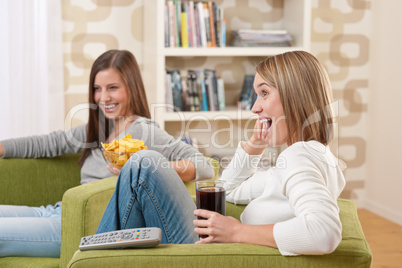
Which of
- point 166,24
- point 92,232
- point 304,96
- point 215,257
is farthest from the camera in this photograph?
point 166,24

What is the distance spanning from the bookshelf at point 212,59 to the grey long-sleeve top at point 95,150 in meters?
0.86

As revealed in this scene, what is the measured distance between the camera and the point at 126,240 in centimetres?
124

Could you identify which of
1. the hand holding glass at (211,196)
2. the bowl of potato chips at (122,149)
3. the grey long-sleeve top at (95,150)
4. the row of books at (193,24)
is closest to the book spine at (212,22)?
the row of books at (193,24)

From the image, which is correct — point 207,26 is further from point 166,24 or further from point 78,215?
point 78,215

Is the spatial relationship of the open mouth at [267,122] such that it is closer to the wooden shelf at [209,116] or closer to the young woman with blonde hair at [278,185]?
the young woman with blonde hair at [278,185]

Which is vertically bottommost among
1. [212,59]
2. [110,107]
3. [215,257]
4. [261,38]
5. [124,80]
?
[215,257]

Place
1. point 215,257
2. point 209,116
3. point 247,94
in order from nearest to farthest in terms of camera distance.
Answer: point 215,257 → point 209,116 → point 247,94

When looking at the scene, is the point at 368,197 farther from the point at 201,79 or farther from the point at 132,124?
the point at 132,124

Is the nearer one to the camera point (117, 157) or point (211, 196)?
point (211, 196)

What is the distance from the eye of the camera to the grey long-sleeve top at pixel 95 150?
2.24m

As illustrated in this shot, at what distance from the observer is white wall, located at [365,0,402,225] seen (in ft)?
11.7

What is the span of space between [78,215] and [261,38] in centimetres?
197

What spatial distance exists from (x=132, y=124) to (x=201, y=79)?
1.10 m

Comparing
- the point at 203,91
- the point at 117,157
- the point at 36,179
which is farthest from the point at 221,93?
the point at 117,157
